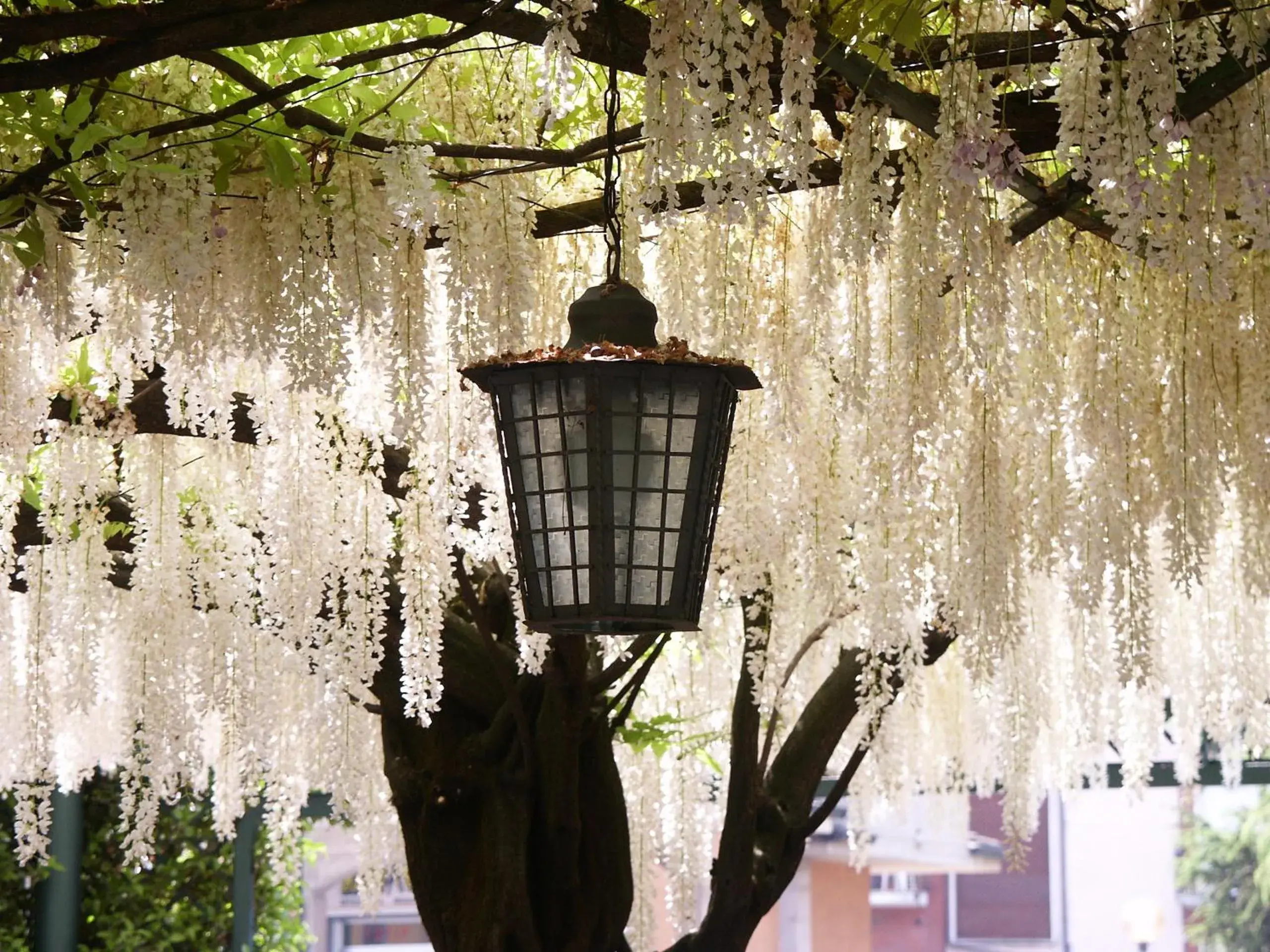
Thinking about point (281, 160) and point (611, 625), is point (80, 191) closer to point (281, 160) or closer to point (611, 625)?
point (281, 160)

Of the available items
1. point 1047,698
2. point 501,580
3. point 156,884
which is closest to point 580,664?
point 501,580

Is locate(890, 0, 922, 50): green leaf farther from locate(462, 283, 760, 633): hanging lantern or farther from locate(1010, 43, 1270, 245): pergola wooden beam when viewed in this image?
locate(462, 283, 760, 633): hanging lantern

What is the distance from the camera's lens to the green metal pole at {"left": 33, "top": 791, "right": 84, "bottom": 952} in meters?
6.56

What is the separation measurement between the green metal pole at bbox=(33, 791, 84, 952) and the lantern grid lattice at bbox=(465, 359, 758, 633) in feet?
18.3

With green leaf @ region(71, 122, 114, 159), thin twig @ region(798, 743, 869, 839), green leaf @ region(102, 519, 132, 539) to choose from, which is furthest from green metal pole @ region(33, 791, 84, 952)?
green leaf @ region(71, 122, 114, 159)

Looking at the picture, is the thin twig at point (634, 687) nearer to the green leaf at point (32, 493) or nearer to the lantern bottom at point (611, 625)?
the lantern bottom at point (611, 625)

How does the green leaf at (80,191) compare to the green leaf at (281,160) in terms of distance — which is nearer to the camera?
the green leaf at (80,191)

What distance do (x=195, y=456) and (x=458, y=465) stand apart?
1408 mm

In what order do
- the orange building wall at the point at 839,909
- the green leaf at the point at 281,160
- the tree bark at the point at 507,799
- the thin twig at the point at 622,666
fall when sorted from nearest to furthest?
the green leaf at the point at 281,160 < the thin twig at the point at 622,666 < the tree bark at the point at 507,799 < the orange building wall at the point at 839,909

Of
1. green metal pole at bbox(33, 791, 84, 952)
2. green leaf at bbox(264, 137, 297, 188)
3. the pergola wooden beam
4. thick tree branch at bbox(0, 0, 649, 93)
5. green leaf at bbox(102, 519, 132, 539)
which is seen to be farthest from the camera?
green metal pole at bbox(33, 791, 84, 952)

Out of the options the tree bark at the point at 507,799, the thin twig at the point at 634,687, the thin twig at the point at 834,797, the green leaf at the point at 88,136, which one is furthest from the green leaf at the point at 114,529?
the green leaf at the point at 88,136

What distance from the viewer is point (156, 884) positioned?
268 inches

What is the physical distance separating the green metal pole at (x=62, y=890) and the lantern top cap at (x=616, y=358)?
562cm

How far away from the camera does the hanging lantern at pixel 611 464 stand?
1.70 meters
